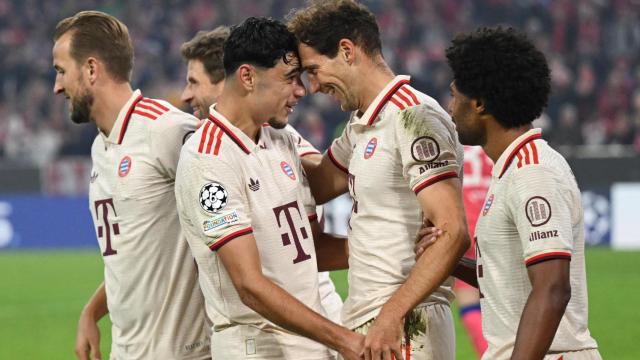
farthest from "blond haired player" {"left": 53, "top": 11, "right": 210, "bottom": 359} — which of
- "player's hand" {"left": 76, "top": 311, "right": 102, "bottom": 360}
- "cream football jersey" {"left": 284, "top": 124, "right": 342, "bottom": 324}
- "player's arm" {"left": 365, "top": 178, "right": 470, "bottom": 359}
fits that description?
"player's arm" {"left": 365, "top": 178, "right": 470, "bottom": 359}

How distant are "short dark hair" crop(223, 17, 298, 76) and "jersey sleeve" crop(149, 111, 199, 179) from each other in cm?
59

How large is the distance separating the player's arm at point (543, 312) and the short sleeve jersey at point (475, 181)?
13.9 feet

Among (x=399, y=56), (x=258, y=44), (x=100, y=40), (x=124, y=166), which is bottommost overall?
(x=124, y=166)

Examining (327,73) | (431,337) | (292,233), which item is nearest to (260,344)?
(292,233)

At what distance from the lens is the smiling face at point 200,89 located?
5.87m

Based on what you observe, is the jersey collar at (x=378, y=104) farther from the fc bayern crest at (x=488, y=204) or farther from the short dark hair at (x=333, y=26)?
the fc bayern crest at (x=488, y=204)

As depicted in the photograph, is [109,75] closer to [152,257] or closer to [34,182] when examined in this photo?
[152,257]

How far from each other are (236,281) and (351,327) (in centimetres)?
58

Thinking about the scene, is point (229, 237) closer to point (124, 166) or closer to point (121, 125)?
point (124, 166)

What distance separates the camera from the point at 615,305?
1168cm

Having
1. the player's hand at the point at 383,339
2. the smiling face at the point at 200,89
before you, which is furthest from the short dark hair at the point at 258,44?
the smiling face at the point at 200,89

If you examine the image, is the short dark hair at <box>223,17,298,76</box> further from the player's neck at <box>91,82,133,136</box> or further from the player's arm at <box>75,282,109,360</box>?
the player's arm at <box>75,282,109,360</box>

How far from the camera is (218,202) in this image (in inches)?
158

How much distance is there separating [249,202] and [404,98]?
75 centimetres
